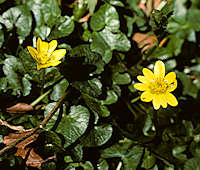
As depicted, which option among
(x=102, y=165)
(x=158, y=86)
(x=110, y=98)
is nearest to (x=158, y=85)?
(x=158, y=86)

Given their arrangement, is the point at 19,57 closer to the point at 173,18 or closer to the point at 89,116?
the point at 89,116

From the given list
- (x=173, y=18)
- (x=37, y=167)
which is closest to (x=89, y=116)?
(x=37, y=167)

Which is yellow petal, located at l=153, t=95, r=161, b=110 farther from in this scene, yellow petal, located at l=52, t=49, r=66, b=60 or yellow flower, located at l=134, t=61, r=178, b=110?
yellow petal, located at l=52, t=49, r=66, b=60

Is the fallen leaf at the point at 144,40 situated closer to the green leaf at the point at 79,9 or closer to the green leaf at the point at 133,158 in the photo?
the green leaf at the point at 79,9

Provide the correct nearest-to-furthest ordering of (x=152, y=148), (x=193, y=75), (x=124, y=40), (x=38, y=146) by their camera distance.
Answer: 1. (x=38, y=146)
2. (x=152, y=148)
3. (x=124, y=40)
4. (x=193, y=75)

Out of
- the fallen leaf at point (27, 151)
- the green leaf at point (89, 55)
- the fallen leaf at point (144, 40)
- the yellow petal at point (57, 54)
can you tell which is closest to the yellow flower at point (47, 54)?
the yellow petal at point (57, 54)

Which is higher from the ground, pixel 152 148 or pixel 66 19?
pixel 66 19

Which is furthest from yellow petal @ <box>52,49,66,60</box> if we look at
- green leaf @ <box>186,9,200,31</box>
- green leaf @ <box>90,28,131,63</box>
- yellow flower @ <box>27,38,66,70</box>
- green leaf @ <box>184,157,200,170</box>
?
green leaf @ <box>184,157,200,170</box>
